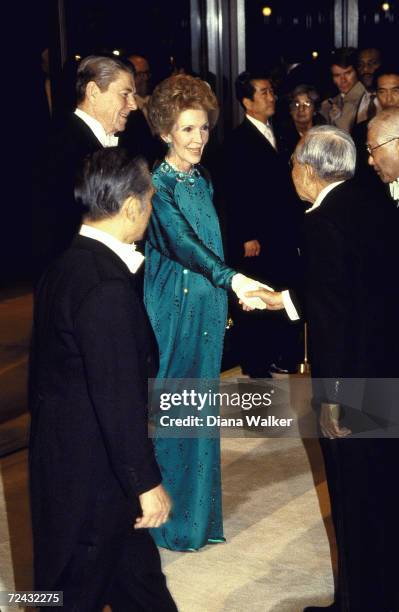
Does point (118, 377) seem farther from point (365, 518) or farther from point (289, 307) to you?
point (289, 307)

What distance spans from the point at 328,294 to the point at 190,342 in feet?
3.52

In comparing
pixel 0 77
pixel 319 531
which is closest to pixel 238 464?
pixel 319 531

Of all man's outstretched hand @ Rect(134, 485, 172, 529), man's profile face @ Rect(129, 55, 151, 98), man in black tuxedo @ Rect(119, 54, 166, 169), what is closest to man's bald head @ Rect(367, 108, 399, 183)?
man's outstretched hand @ Rect(134, 485, 172, 529)

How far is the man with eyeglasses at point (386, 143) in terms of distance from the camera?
337 centimetres

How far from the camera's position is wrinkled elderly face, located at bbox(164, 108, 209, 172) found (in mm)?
3604

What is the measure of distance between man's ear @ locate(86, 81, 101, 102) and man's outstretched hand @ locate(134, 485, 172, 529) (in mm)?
2025

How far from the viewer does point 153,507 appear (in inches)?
87.3

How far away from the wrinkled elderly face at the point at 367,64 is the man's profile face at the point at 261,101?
5.64 ft

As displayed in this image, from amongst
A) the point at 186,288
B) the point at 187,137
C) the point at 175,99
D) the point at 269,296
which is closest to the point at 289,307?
the point at 269,296

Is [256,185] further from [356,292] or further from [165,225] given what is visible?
[356,292]

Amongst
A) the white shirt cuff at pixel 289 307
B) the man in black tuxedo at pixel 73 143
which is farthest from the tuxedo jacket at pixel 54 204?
the white shirt cuff at pixel 289 307

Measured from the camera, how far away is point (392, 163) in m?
3.41

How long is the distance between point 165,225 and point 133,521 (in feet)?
4.98

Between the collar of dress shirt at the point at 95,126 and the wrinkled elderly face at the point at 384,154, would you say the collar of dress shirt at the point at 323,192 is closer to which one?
the wrinkled elderly face at the point at 384,154
